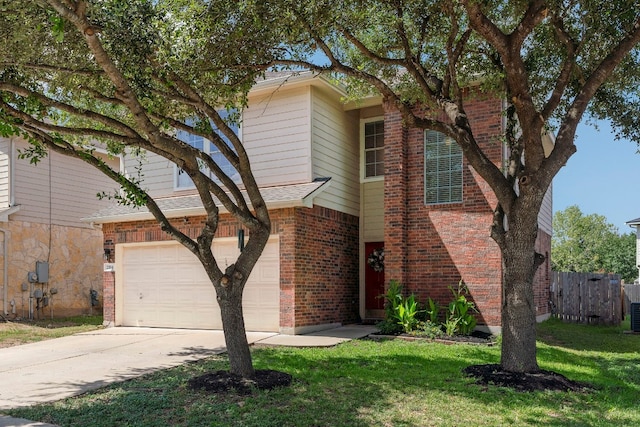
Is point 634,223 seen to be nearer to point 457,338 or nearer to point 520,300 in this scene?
point 457,338

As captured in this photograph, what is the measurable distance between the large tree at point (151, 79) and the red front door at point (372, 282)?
23.4ft

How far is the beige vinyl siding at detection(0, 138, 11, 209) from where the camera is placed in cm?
1568

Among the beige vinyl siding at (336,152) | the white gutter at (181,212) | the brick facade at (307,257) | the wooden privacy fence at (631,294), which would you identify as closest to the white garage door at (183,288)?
the brick facade at (307,257)

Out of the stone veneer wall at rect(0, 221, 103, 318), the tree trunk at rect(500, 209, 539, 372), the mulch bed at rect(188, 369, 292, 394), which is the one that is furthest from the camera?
the stone veneer wall at rect(0, 221, 103, 318)

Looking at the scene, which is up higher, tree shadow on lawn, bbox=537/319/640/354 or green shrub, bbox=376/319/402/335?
green shrub, bbox=376/319/402/335

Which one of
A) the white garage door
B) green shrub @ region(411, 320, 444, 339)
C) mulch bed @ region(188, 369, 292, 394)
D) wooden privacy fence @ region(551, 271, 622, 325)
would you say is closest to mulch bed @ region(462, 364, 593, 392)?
mulch bed @ region(188, 369, 292, 394)

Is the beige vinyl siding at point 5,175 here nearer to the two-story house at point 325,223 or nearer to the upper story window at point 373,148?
the two-story house at point 325,223

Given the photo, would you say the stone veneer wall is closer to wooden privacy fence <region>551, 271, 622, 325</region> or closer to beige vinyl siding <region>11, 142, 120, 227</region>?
beige vinyl siding <region>11, 142, 120, 227</region>

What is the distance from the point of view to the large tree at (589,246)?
47812mm

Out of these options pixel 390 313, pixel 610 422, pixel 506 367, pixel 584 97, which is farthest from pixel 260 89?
pixel 610 422

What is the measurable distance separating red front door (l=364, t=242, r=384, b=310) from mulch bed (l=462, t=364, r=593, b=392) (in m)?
6.63

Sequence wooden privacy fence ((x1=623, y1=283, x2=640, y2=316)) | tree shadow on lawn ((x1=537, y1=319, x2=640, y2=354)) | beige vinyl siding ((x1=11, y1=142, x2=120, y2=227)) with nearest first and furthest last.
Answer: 1. tree shadow on lawn ((x1=537, y1=319, x2=640, y2=354))
2. beige vinyl siding ((x1=11, y1=142, x2=120, y2=227))
3. wooden privacy fence ((x1=623, y1=283, x2=640, y2=316))

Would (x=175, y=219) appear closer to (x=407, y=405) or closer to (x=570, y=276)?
(x=407, y=405)

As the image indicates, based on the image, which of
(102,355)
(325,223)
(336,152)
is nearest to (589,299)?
(325,223)
